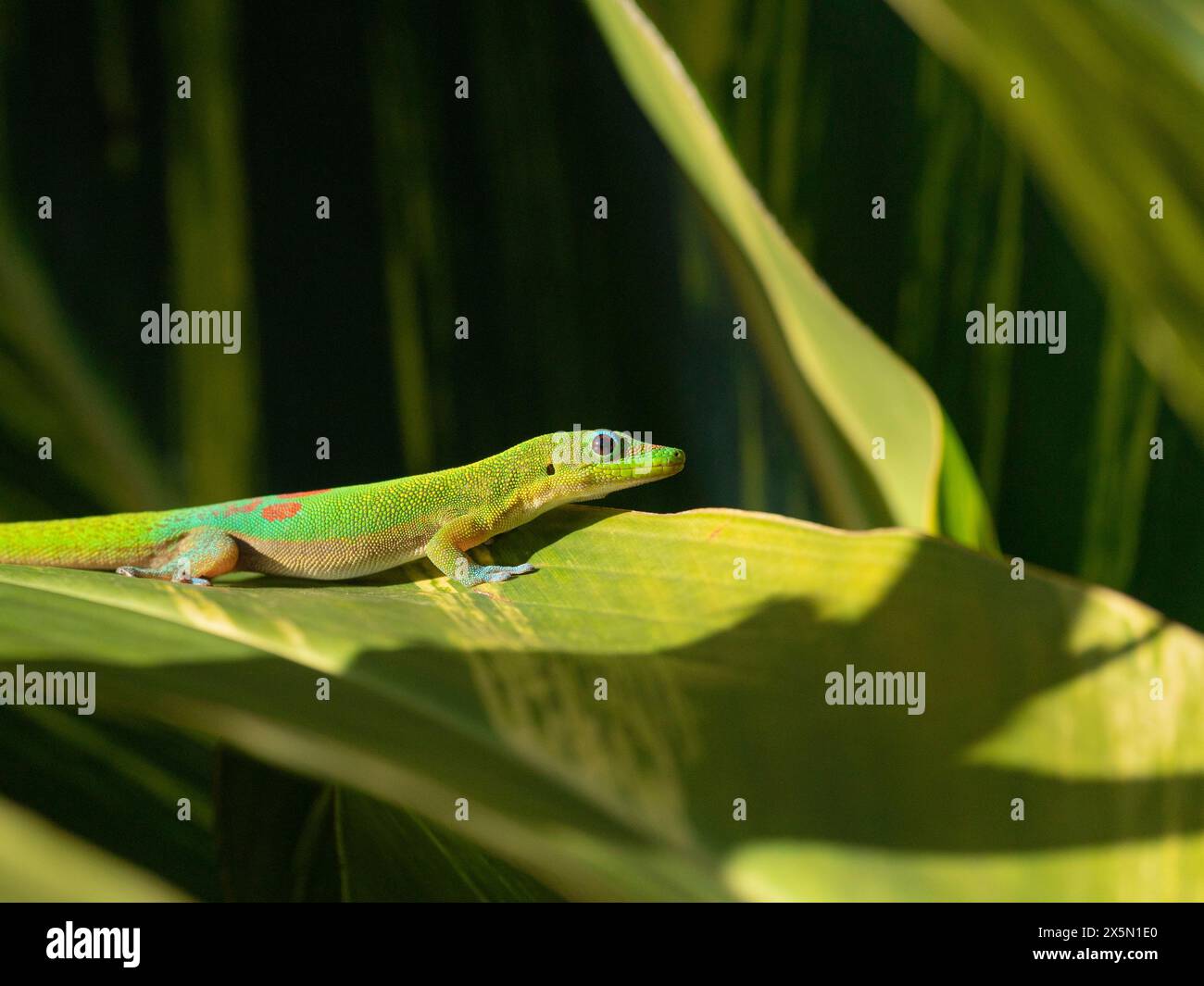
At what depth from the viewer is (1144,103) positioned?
0.60 m

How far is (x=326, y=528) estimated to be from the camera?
1244mm

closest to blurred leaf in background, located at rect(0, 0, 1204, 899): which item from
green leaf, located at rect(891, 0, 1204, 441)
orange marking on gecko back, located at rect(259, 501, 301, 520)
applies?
green leaf, located at rect(891, 0, 1204, 441)

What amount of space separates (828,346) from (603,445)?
1.33 ft

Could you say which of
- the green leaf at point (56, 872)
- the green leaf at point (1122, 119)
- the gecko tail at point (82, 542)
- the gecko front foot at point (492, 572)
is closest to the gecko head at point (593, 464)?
the gecko front foot at point (492, 572)

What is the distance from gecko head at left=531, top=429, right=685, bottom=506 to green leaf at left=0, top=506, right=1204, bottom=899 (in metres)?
0.54

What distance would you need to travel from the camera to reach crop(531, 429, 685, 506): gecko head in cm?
129

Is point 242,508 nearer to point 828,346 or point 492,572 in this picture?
point 492,572

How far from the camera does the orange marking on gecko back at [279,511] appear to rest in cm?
126

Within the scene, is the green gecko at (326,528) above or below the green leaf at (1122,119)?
below

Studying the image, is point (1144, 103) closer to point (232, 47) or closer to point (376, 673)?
point (376, 673)

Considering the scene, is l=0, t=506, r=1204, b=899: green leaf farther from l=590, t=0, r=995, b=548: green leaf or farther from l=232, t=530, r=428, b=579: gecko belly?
l=232, t=530, r=428, b=579: gecko belly

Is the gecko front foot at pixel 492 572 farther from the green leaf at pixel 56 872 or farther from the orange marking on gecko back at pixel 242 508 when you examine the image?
the green leaf at pixel 56 872

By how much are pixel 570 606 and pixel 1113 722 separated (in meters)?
0.44

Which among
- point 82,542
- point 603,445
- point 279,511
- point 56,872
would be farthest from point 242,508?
point 56,872
